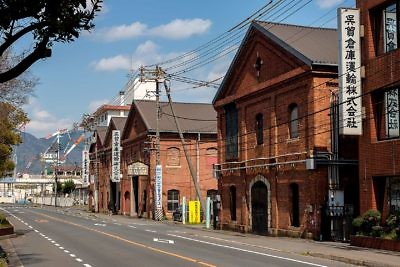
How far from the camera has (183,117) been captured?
6381cm

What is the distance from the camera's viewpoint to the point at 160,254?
21.7 meters

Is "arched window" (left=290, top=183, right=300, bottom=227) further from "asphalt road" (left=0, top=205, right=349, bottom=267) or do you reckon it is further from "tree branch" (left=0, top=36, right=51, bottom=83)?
"tree branch" (left=0, top=36, right=51, bottom=83)

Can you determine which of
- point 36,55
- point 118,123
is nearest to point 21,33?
point 36,55

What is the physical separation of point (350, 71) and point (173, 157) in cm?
3681

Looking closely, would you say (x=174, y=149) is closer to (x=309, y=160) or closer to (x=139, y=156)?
(x=139, y=156)

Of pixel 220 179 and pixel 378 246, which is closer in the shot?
pixel 378 246

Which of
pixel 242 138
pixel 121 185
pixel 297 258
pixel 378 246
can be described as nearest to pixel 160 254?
pixel 297 258

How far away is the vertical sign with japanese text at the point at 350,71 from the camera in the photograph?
24.9 m

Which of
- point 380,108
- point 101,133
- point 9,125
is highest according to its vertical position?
point 101,133

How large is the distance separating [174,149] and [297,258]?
40288 millimetres

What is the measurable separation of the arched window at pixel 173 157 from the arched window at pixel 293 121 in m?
28.7

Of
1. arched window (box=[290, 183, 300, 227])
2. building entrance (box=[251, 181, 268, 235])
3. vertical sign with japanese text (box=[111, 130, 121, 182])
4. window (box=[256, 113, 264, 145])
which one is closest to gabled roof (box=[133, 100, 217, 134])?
vertical sign with japanese text (box=[111, 130, 121, 182])

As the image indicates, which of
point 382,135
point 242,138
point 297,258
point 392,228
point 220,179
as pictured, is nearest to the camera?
point 297,258

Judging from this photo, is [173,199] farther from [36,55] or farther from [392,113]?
[36,55]
